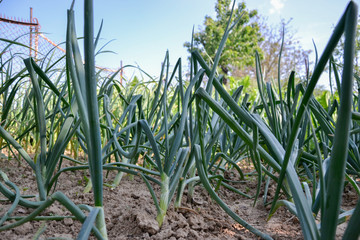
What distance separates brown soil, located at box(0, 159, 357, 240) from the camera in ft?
1.85

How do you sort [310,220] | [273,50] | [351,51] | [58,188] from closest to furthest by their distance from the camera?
[351,51]
[310,220]
[58,188]
[273,50]

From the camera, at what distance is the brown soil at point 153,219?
1.85ft

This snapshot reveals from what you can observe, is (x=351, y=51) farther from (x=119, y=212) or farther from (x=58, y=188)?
(x=58, y=188)

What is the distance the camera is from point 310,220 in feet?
1.23

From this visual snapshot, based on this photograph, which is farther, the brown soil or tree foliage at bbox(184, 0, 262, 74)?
tree foliage at bbox(184, 0, 262, 74)

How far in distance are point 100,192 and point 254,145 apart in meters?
0.24

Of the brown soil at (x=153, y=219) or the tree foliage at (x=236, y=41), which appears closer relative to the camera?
the brown soil at (x=153, y=219)

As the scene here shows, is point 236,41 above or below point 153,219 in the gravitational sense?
above

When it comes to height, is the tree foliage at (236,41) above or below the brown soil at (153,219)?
above

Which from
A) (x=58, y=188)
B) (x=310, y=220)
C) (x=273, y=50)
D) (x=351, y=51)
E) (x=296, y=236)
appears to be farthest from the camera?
(x=273, y=50)

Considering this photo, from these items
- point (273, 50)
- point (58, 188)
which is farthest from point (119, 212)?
point (273, 50)

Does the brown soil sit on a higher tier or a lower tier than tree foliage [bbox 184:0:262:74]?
lower

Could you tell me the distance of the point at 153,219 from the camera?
617 millimetres

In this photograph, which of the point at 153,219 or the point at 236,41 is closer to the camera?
the point at 153,219
